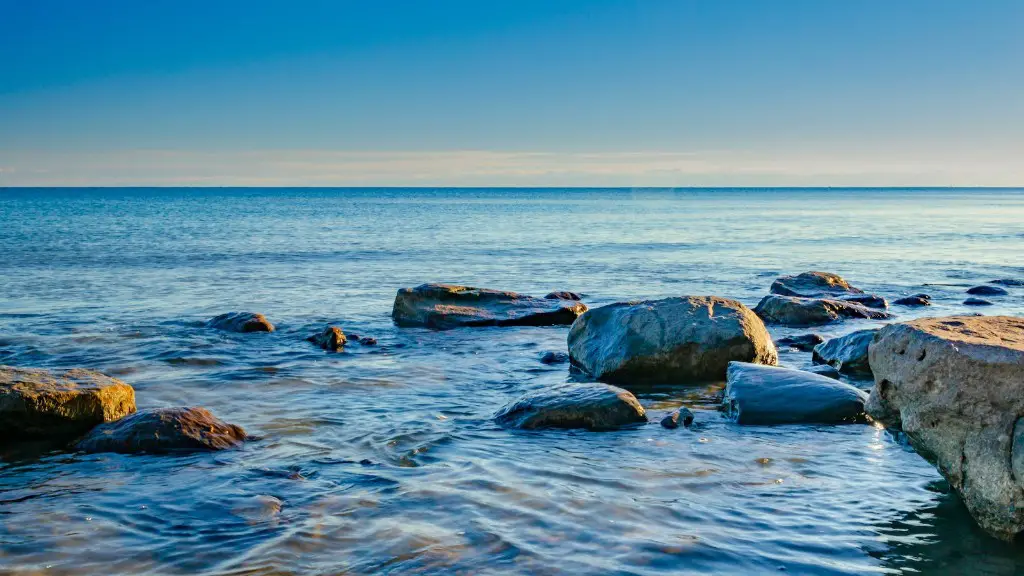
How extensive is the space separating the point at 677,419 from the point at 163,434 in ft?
15.7

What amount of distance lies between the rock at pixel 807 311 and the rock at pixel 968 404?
31.0ft

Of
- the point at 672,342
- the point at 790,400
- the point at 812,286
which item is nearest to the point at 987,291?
the point at 812,286

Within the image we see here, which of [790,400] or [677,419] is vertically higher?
[790,400]

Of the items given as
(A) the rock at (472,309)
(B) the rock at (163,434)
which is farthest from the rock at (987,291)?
(B) the rock at (163,434)

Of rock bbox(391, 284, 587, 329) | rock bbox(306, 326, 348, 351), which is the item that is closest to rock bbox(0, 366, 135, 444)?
rock bbox(306, 326, 348, 351)

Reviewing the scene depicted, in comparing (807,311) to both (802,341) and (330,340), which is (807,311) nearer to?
(802,341)

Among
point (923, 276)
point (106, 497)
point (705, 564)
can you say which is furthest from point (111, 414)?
point (923, 276)

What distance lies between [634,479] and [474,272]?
1901 centimetres

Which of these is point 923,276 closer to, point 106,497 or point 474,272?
point 474,272

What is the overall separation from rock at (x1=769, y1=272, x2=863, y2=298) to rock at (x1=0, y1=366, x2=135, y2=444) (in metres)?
14.0

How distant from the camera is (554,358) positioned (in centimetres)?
1184

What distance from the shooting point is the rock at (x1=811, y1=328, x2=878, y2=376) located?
35.1 feet

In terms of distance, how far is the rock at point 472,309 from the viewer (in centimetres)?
1501

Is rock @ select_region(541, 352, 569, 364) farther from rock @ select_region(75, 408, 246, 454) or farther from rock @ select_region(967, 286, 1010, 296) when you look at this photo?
rock @ select_region(967, 286, 1010, 296)
